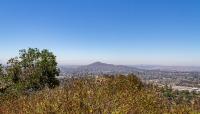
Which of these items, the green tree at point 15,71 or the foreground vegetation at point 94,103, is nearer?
the foreground vegetation at point 94,103

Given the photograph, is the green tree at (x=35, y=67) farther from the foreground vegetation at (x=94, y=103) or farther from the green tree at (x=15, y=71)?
the foreground vegetation at (x=94, y=103)

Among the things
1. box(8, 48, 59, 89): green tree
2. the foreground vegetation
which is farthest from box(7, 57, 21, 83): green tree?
the foreground vegetation

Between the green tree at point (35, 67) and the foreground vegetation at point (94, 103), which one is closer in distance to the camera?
the foreground vegetation at point (94, 103)

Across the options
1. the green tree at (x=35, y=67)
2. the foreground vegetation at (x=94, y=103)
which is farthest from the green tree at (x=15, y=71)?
the foreground vegetation at (x=94, y=103)

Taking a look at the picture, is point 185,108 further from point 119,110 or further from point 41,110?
point 41,110

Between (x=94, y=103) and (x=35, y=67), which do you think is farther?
(x=35, y=67)

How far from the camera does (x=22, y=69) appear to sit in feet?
213

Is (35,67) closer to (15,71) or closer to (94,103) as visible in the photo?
(15,71)

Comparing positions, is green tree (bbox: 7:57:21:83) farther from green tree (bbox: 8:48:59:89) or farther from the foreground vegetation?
the foreground vegetation

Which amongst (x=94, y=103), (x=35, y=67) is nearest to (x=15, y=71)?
(x=35, y=67)

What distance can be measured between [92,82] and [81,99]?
2301mm

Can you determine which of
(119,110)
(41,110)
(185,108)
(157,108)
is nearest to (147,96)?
(157,108)

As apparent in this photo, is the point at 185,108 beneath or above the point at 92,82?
beneath

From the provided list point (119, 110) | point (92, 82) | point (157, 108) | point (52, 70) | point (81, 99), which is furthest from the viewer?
point (52, 70)
